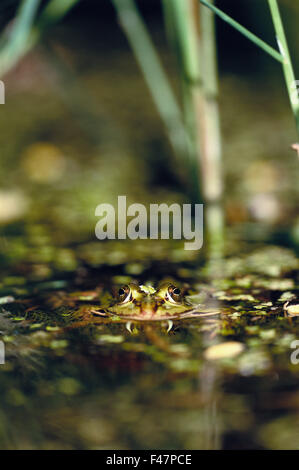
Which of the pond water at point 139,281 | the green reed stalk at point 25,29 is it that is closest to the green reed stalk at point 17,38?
the green reed stalk at point 25,29

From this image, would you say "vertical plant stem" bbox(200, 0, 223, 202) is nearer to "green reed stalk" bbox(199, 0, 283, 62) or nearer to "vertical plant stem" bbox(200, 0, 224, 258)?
"vertical plant stem" bbox(200, 0, 224, 258)

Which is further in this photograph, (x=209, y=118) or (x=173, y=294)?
(x=209, y=118)

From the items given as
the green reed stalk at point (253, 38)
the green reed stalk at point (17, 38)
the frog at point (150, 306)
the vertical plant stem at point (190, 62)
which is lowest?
the frog at point (150, 306)

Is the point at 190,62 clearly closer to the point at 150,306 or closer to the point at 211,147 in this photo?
the point at 211,147

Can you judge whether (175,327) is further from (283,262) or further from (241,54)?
(241,54)

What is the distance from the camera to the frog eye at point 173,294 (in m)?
1.00

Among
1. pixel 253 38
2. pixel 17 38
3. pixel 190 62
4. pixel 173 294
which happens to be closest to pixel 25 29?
pixel 17 38

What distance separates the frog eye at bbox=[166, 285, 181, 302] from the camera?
100 centimetres

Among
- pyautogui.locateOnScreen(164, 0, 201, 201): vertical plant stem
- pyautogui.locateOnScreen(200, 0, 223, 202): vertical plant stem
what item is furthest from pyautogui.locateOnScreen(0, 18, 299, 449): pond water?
pyautogui.locateOnScreen(164, 0, 201, 201): vertical plant stem

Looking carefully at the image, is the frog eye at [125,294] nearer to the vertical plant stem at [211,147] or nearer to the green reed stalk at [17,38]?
the vertical plant stem at [211,147]

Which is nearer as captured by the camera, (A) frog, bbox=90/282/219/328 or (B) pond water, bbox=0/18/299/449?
(B) pond water, bbox=0/18/299/449

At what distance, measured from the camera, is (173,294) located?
3.29ft

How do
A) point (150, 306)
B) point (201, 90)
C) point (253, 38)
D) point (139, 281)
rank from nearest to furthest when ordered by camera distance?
1. point (253, 38)
2. point (150, 306)
3. point (139, 281)
4. point (201, 90)
